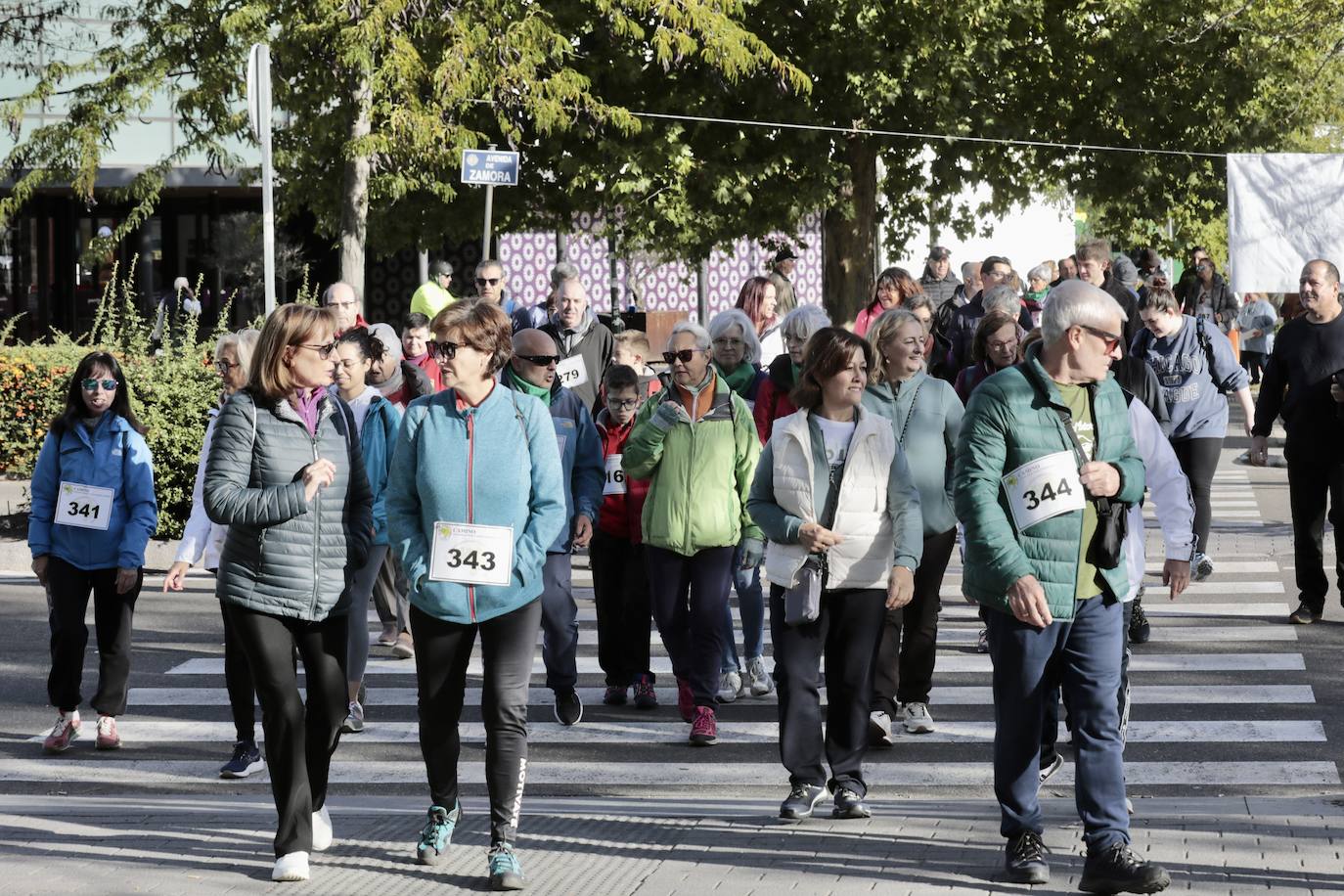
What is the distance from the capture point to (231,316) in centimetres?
4047

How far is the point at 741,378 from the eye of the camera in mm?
9758

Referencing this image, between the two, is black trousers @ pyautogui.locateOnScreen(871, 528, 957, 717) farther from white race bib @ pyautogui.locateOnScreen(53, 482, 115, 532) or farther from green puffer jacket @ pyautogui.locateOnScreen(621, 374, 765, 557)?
white race bib @ pyautogui.locateOnScreen(53, 482, 115, 532)

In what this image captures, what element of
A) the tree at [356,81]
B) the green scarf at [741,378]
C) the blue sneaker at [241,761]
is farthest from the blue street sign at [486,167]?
the blue sneaker at [241,761]

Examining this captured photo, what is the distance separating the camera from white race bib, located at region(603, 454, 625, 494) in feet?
30.7

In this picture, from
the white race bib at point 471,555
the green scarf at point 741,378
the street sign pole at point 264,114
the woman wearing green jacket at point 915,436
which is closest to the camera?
the white race bib at point 471,555

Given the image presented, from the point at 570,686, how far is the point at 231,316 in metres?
32.7

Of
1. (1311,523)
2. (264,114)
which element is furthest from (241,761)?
(264,114)

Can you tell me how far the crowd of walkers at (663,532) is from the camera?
234 inches

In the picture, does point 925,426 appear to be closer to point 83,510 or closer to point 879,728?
point 879,728

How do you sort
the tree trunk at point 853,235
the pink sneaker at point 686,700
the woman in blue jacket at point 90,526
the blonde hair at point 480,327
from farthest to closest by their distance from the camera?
the tree trunk at point 853,235
the pink sneaker at point 686,700
the woman in blue jacket at point 90,526
the blonde hair at point 480,327

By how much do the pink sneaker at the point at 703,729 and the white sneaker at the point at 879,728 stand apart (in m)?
0.72

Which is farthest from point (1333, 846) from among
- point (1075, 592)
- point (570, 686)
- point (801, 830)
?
point (570, 686)

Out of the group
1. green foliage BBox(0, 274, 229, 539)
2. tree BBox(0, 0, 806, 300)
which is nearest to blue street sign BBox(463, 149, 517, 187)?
tree BBox(0, 0, 806, 300)

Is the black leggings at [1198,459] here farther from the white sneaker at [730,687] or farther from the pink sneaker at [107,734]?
the pink sneaker at [107,734]
